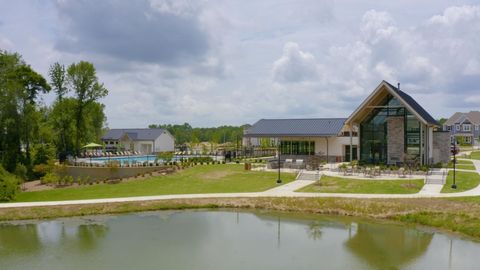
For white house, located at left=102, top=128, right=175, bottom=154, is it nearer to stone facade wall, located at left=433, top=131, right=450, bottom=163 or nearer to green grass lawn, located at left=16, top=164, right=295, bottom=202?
green grass lawn, located at left=16, top=164, right=295, bottom=202

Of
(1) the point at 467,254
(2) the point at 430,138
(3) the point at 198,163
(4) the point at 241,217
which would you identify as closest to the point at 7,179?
(4) the point at 241,217

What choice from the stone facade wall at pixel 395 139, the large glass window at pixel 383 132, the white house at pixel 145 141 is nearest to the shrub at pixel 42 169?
the white house at pixel 145 141

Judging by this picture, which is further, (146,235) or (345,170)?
(345,170)

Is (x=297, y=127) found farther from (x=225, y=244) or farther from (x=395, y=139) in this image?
(x=225, y=244)

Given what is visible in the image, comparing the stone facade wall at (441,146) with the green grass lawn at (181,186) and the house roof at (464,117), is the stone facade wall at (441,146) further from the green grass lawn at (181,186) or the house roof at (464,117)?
the house roof at (464,117)

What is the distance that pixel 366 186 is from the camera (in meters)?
26.2

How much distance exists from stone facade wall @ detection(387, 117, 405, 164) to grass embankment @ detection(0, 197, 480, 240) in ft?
42.2

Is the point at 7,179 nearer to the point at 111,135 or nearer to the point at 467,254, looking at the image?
the point at 467,254

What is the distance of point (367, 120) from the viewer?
116ft

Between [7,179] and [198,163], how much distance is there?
17.2m

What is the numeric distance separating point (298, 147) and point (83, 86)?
24.5 m

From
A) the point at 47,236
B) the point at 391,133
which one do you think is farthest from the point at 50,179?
the point at 391,133

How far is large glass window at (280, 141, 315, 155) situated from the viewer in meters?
42.0

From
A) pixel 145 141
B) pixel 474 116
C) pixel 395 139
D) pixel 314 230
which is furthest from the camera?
pixel 474 116
